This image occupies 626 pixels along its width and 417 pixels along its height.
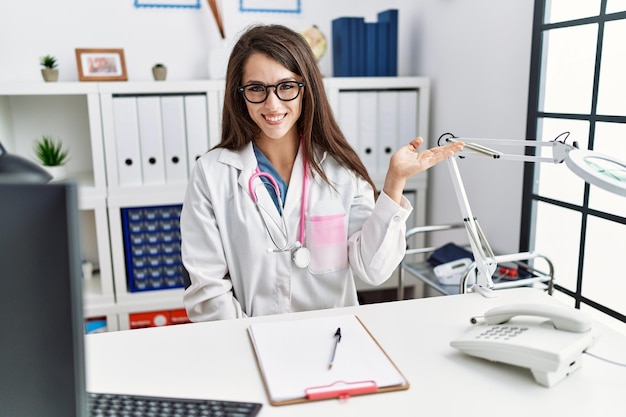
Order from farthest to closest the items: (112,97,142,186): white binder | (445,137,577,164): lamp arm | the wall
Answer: (112,97,142,186): white binder, the wall, (445,137,577,164): lamp arm

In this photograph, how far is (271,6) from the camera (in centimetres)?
276

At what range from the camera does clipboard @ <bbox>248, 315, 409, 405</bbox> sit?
0.97 metres

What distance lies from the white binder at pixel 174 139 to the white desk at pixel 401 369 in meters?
1.31

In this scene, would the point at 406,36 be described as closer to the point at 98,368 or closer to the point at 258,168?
the point at 258,168

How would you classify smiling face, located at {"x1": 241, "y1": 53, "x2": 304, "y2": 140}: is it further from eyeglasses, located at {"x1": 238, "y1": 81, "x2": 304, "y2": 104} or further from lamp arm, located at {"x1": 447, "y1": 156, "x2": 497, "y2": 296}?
lamp arm, located at {"x1": 447, "y1": 156, "x2": 497, "y2": 296}

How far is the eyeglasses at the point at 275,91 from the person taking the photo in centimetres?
153

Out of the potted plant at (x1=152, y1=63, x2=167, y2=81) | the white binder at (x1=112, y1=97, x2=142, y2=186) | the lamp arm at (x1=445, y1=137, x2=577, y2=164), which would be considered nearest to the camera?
the lamp arm at (x1=445, y1=137, x2=577, y2=164)

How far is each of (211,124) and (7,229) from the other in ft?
6.48

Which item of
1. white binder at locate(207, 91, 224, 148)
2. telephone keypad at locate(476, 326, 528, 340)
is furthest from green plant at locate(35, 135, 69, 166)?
telephone keypad at locate(476, 326, 528, 340)

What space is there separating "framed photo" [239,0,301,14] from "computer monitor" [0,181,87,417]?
2.37 meters

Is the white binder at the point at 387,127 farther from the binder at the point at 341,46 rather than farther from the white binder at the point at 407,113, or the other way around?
the binder at the point at 341,46

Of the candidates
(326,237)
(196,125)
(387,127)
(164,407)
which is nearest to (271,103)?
(326,237)

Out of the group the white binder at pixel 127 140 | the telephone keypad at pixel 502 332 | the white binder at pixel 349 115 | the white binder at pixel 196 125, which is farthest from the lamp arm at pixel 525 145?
the white binder at pixel 127 140

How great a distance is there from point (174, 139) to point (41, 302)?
76.5 inches
